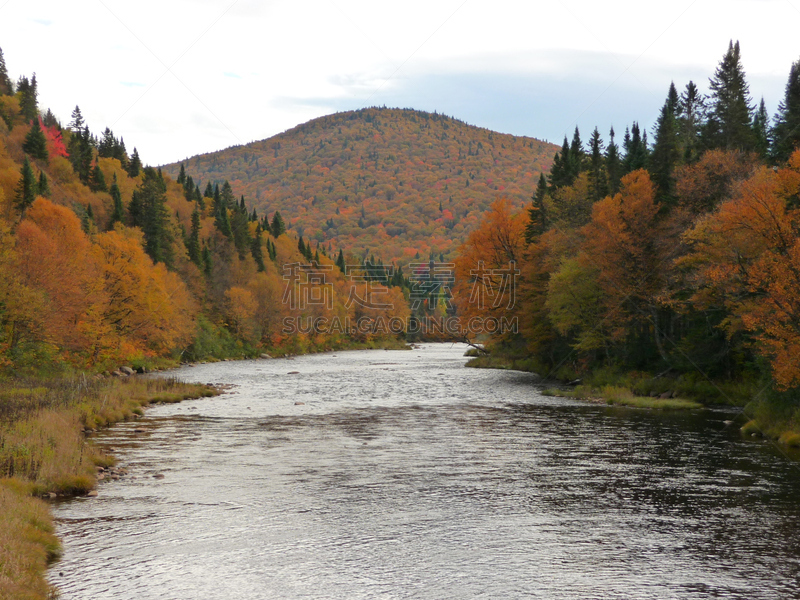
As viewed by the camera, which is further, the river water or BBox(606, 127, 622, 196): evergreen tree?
BBox(606, 127, 622, 196): evergreen tree

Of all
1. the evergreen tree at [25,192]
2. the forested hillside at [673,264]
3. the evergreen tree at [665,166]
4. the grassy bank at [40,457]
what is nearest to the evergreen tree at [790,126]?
the forested hillside at [673,264]

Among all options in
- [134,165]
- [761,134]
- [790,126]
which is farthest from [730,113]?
[134,165]

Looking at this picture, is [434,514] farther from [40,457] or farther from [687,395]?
[687,395]

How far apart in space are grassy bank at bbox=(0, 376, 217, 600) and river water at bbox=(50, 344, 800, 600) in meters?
0.78

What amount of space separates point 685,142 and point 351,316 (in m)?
96.1

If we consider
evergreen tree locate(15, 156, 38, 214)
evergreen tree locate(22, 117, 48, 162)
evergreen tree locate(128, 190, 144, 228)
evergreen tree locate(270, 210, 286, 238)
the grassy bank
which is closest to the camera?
the grassy bank

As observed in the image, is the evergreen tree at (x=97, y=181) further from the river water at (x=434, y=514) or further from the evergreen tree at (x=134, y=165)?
the river water at (x=434, y=514)

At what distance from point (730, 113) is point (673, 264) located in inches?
1020

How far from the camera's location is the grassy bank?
43.8ft

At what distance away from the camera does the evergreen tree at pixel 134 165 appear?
153125mm

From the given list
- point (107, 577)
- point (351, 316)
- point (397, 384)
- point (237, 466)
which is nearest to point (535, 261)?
point (397, 384)

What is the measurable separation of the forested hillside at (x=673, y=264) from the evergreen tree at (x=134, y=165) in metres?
103

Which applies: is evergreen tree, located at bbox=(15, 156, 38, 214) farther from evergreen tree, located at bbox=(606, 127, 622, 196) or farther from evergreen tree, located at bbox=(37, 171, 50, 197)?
evergreen tree, located at bbox=(606, 127, 622, 196)

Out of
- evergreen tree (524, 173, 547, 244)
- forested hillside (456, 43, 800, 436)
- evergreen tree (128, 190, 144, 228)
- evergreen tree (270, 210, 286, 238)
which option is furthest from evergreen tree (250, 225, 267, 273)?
evergreen tree (524, 173, 547, 244)
